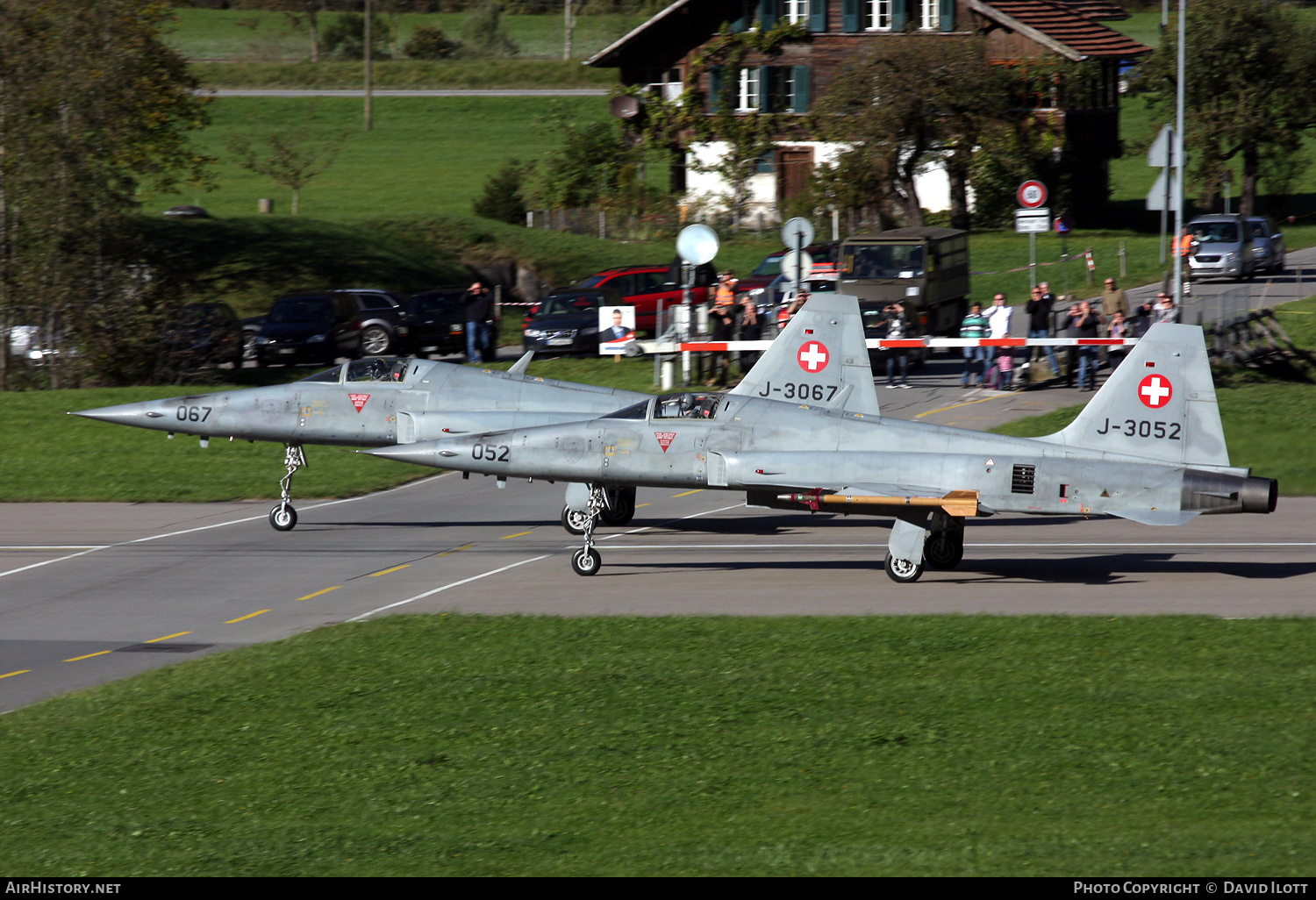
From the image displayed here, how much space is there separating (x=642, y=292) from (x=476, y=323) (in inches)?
330

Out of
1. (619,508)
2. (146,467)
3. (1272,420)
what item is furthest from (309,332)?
(1272,420)

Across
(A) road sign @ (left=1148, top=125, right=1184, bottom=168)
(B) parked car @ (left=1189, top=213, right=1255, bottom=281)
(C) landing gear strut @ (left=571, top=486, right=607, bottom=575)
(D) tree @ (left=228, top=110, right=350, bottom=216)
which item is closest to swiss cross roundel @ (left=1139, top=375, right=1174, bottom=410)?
(C) landing gear strut @ (left=571, top=486, right=607, bottom=575)

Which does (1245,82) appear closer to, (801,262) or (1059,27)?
(1059,27)

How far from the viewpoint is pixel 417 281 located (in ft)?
186

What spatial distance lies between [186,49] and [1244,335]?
10342 cm

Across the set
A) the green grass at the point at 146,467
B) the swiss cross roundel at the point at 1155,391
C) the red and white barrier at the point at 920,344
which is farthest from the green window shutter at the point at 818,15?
the swiss cross roundel at the point at 1155,391

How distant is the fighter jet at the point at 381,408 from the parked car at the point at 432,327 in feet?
60.4

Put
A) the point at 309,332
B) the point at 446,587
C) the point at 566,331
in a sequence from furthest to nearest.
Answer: the point at 309,332 → the point at 566,331 → the point at 446,587

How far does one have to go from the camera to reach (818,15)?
6425cm

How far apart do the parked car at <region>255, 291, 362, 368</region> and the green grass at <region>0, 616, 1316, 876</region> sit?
2731 centimetres

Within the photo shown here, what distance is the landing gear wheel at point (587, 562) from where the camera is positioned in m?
18.9

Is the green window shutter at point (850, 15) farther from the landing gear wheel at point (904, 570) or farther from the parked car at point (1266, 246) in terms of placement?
the landing gear wheel at point (904, 570)

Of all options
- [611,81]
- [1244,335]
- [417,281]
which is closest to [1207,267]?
[1244,335]

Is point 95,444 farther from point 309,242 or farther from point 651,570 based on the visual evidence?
point 309,242
